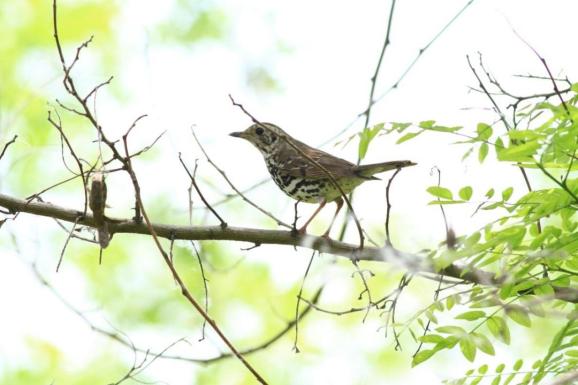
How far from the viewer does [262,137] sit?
680 centimetres

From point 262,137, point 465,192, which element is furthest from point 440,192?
point 262,137

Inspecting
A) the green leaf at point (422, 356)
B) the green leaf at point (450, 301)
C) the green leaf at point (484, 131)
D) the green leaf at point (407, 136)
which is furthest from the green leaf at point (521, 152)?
the green leaf at point (422, 356)

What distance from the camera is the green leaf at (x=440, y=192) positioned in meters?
3.22

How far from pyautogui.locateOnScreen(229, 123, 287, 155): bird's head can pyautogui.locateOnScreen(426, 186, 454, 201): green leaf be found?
10.9 ft

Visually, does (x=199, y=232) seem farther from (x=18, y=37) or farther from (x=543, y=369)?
(x=18, y=37)

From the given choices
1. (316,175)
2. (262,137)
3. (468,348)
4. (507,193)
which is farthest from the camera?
(262,137)

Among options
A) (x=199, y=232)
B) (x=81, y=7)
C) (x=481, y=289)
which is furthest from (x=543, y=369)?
(x=81, y=7)

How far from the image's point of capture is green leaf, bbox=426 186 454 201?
322cm

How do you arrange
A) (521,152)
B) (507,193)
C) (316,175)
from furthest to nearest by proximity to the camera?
(316,175) → (507,193) → (521,152)

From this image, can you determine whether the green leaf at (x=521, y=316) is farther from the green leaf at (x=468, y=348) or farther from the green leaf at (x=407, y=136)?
the green leaf at (x=407, y=136)

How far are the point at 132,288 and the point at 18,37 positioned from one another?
3.72 m

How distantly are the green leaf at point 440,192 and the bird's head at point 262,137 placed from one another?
333 cm

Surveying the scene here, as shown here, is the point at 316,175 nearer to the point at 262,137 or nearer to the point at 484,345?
the point at 262,137

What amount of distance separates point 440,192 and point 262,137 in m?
3.67
